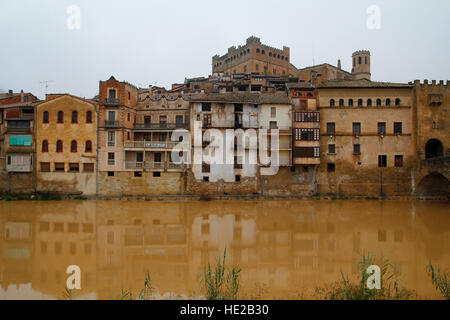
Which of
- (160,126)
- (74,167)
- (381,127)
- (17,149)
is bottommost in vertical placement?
(74,167)

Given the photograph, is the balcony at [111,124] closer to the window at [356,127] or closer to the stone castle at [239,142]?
the stone castle at [239,142]

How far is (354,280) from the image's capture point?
11.9m

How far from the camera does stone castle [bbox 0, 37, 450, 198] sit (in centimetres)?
3381

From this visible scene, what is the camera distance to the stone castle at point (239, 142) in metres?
33.8

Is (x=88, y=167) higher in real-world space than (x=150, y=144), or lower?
lower

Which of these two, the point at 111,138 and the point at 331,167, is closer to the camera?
the point at 111,138

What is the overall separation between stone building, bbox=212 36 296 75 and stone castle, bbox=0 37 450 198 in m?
33.3

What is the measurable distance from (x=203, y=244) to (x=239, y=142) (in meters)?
18.1

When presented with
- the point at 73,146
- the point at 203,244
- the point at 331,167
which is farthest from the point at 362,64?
the point at 203,244

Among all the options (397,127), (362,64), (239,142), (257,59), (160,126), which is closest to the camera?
(239,142)

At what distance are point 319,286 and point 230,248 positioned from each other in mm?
6161

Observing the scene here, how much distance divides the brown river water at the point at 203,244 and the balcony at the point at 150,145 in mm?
6898

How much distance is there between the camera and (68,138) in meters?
34.0

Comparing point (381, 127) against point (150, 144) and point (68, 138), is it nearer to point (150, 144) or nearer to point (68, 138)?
point (150, 144)
